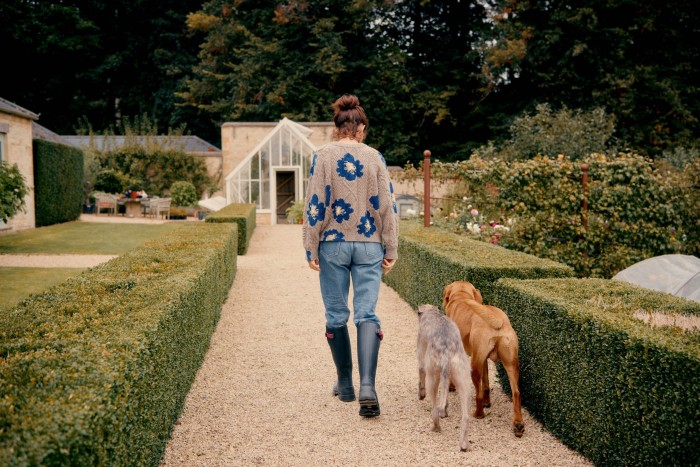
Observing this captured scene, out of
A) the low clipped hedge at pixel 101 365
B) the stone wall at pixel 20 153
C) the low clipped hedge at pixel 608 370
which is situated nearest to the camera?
the low clipped hedge at pixel 101 365

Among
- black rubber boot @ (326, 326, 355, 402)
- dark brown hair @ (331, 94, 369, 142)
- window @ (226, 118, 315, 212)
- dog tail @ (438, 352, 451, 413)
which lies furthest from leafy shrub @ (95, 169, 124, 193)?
dog tail @ (438, 352, 451, 413)

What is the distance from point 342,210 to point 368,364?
1.00 metres

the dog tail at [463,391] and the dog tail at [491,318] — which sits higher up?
the dog tail at [491,318]

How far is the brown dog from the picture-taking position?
372 cm

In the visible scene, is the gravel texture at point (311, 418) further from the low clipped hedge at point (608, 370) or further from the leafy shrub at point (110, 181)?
the leafy shrub at point (110, 181)

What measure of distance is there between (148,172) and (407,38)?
1635 cm

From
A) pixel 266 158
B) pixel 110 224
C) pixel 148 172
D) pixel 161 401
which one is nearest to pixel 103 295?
pixel 161 401

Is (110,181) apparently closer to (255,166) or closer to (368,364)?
(255,166)

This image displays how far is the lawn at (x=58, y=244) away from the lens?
8.76 m

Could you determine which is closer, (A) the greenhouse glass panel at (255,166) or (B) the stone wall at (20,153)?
(B) the stone wall at (20,153)

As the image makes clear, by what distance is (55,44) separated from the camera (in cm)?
3678

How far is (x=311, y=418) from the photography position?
404 centimetres

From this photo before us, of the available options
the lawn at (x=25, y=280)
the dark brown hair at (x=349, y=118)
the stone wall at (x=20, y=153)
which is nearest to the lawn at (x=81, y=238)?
the stone wall at (x=20, y=153)

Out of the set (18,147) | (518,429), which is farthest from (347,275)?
(18,147)
